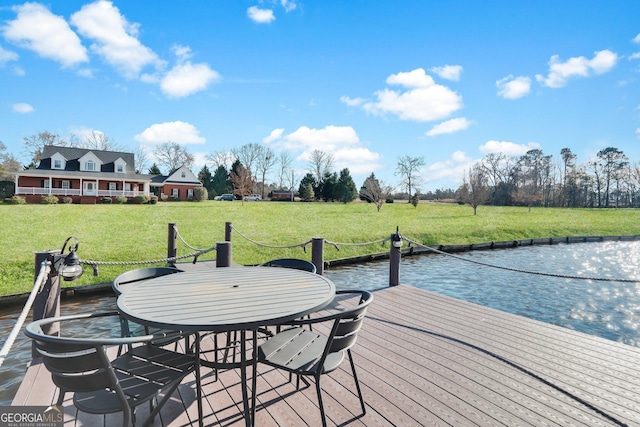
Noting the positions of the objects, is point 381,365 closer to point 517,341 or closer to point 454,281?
point 517,341

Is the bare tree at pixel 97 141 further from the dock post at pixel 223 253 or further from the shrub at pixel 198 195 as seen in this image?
the dock post at pixel 223 253

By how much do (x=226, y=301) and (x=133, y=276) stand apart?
1354 mm

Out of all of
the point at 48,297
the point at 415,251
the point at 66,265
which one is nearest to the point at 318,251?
the point at 66,265

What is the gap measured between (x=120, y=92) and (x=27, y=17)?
32.6 feet

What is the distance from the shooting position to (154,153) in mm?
54188

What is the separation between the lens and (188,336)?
248 cm

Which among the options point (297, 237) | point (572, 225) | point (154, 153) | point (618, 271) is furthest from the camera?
point (154, 153)

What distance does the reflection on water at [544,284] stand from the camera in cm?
645

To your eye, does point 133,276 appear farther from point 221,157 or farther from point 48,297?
point 221,157

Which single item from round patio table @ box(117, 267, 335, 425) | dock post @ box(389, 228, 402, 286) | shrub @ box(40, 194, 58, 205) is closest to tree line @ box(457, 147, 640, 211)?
dock post @ box(389, 228, 402, 286)

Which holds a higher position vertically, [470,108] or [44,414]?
[470,108]

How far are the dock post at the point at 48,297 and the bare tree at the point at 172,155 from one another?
5462cm

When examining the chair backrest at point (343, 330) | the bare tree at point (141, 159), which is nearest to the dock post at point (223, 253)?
the chair backrest at point (343, 330)

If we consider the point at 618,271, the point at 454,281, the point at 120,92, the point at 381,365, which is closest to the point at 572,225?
the point at 618,271
